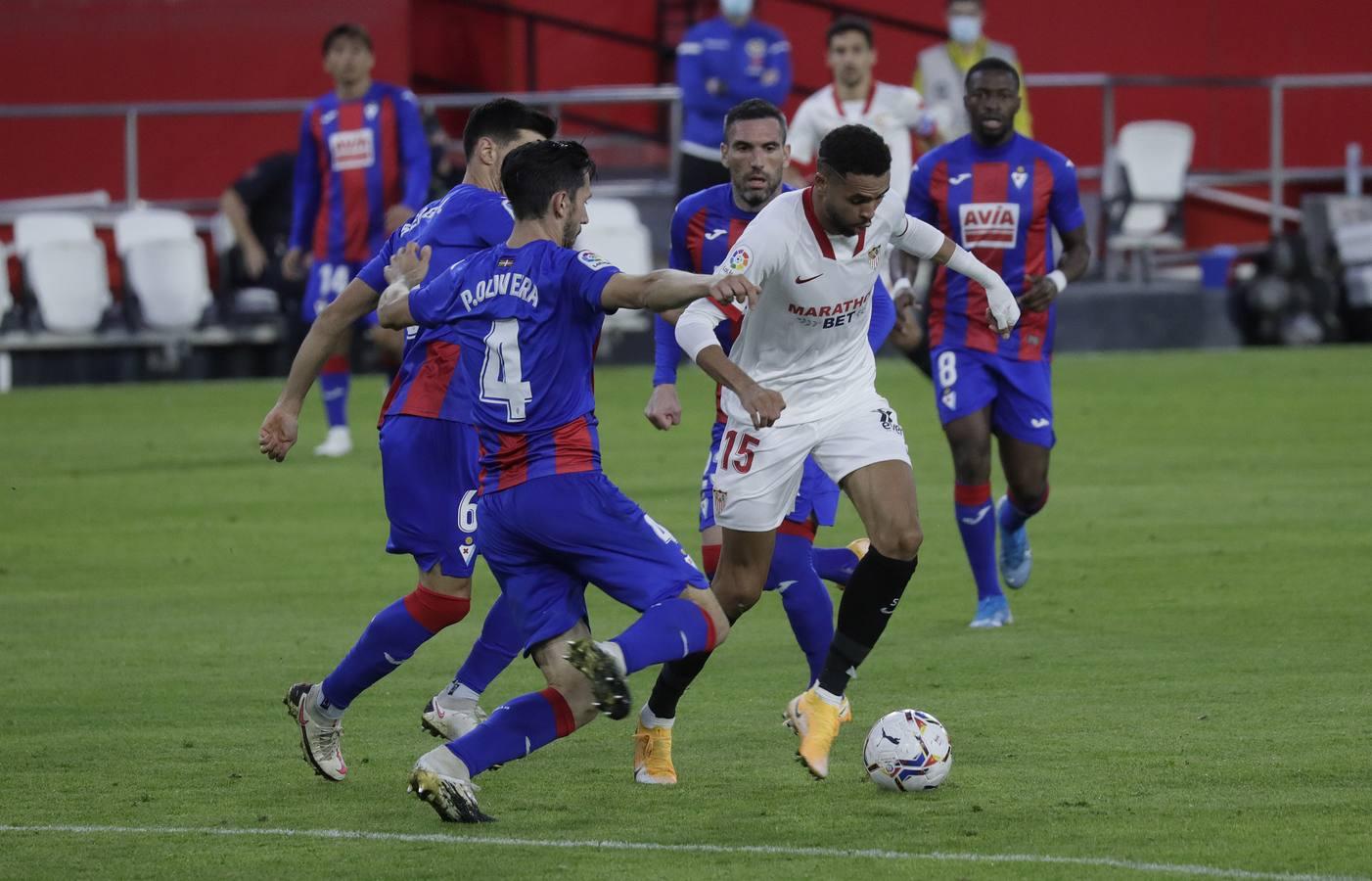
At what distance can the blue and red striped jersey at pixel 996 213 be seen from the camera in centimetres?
1049

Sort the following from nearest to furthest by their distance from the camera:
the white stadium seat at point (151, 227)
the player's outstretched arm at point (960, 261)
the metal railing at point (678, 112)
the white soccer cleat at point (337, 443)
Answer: the player's outstretched arm at point (960, 261) → the white soccer cleat at point (337, 443) → the white stadium seat at point (151, 227) → the metal railing at point (678, 112)

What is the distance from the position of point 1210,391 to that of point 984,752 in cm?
1219

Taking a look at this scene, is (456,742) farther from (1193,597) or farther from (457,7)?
(457,7)

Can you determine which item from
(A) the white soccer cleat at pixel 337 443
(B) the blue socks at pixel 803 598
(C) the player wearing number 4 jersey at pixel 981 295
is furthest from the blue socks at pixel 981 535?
(A) the white soccer cleat at pixel 337 443

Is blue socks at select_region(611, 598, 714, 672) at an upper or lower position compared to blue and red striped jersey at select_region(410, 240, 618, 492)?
lower

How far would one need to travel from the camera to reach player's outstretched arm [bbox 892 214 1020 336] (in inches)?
318

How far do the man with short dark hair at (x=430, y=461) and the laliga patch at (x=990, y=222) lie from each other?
9.27 ft

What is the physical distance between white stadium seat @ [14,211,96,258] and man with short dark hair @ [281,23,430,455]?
18.7ft

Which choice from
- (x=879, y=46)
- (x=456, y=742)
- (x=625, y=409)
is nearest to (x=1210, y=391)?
(x=625, y=409)

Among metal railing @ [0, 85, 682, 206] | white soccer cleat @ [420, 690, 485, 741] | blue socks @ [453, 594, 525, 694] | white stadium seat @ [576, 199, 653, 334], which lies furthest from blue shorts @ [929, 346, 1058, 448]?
metal railing @ [0, 85, 682, 206]

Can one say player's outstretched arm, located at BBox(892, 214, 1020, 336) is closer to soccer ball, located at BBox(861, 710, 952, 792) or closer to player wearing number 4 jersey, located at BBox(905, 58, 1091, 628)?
soccer ball, located at BBox(861, 710, 952, 792)

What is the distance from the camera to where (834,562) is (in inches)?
372

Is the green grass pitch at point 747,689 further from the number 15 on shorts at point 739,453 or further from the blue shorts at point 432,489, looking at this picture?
the number 15 on shorts at point 739,453

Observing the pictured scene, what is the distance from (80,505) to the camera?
14695 millimetres
